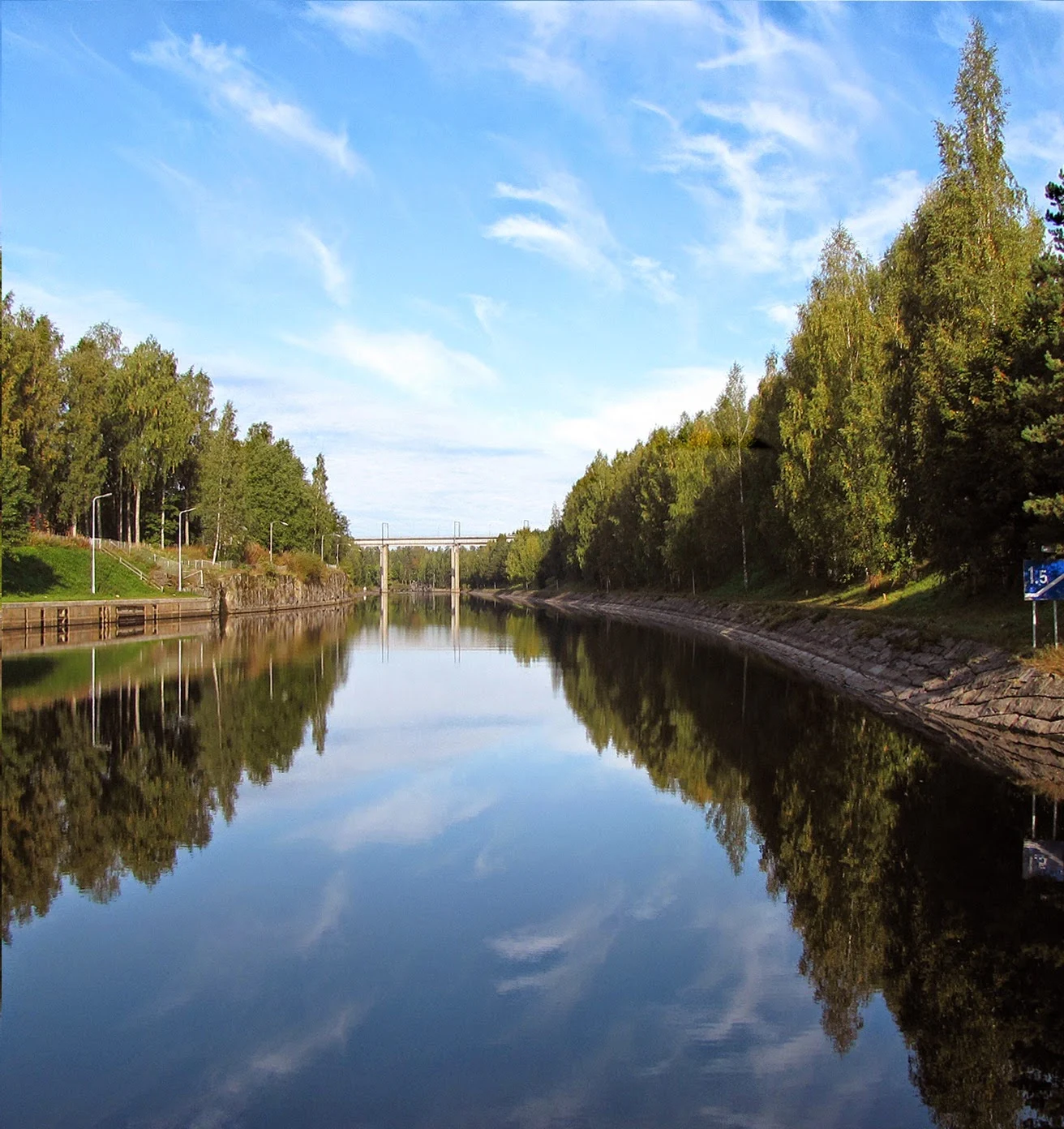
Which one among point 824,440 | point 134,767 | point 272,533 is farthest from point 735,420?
point 134,767

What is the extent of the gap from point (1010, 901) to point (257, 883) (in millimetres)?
7510

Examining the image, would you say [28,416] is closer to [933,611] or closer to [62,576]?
[62,576]

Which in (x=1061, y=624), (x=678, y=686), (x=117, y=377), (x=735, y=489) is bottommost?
(x=678, y=686)

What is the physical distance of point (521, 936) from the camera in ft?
29.6

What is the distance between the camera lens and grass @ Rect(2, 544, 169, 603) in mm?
59375

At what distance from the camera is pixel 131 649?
42.7 meters

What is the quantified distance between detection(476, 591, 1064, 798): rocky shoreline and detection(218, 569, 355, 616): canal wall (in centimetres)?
4691

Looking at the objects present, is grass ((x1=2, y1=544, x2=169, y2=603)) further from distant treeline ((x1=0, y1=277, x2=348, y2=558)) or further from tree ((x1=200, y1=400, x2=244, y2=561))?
tree ((x1=200, y1=400, x2=244, y2=561))

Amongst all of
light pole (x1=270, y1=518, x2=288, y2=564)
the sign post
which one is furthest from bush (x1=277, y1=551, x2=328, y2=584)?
the sign post

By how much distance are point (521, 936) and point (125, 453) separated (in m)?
72.0

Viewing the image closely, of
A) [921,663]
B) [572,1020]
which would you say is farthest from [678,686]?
[572,1020]

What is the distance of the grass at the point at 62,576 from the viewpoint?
195ft

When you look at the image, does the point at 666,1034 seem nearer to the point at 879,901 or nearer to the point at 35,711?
the point at 879,901

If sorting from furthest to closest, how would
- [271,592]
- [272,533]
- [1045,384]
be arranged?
[272,533]
[271,592]
[1045,384]
